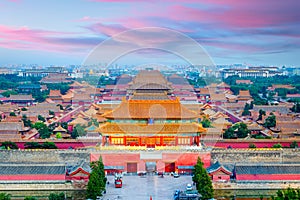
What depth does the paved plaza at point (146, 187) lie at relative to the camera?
1697 cm

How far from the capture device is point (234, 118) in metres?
35.6

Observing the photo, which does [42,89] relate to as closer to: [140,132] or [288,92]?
[288,92]

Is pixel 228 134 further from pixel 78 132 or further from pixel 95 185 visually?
pixel 95 185

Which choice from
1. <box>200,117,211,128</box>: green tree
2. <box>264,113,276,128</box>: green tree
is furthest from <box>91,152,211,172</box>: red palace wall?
<box>264,113,276,128</box>: green tree

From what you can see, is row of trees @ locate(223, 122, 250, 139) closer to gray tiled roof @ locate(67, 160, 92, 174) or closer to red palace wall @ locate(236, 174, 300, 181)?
red palace wall @ locate(236, 174, 300, 181)

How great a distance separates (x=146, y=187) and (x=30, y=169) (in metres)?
5.25

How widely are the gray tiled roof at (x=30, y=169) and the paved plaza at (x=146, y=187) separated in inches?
92.9

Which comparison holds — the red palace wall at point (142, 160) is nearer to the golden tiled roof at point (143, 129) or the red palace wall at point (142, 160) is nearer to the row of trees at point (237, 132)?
the golden tiled roof at point (143, 129)

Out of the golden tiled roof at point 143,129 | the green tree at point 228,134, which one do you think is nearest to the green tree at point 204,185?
the golden tiled roof at point 143,129

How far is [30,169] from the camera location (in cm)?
1905

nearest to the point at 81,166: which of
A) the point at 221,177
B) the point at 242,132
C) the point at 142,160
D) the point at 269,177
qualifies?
the point at 142,160

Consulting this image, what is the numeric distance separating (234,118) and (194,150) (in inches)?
633

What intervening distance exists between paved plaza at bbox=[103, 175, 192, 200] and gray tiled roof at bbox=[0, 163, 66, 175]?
236 cm

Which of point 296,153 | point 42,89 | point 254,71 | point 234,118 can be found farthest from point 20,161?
point 254,71
